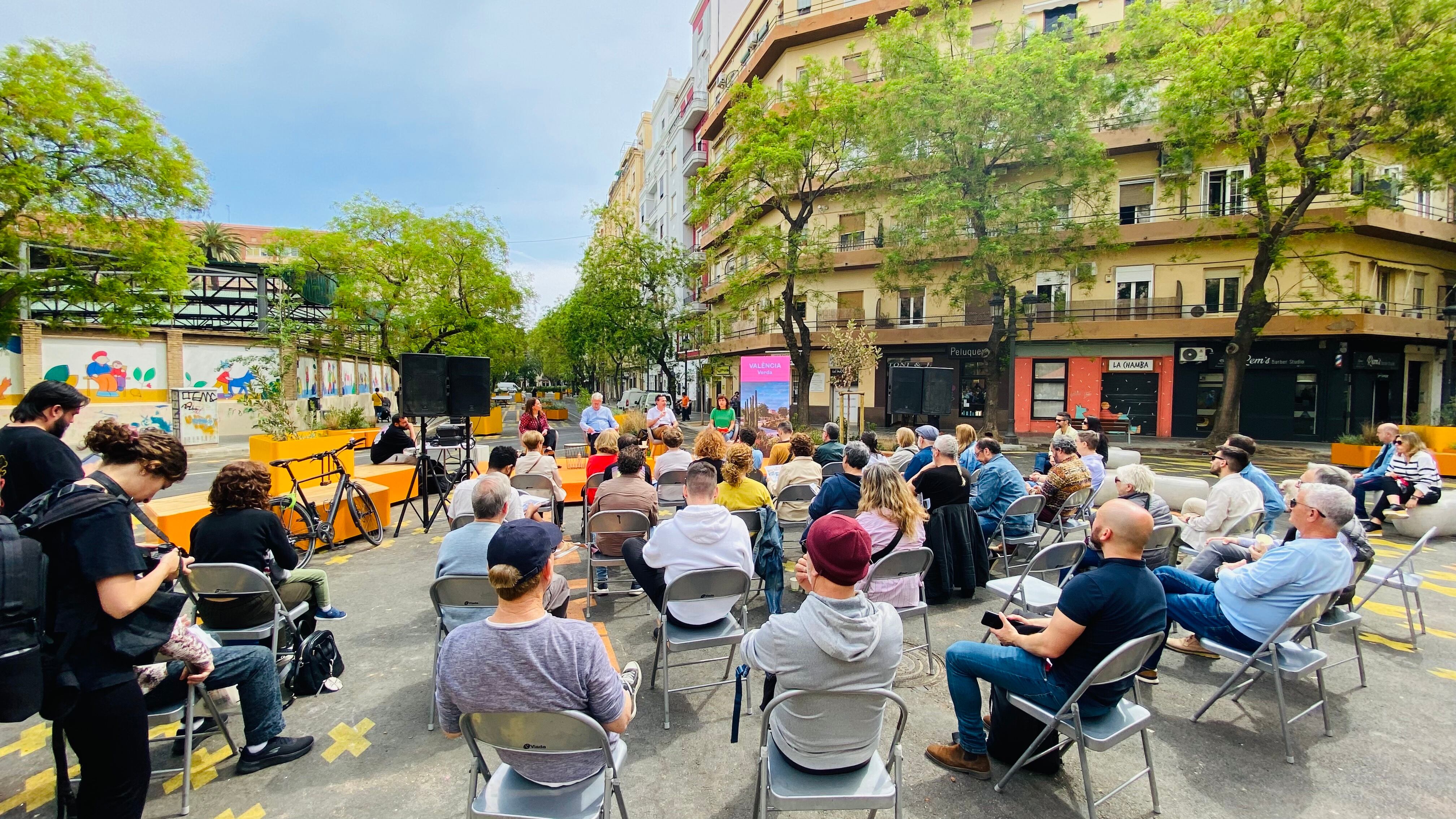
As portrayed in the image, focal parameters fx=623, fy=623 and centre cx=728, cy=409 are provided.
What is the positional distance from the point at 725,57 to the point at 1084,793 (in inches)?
1570

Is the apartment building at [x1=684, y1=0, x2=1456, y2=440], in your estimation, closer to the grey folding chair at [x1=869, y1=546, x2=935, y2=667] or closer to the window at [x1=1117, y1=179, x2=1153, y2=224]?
the window at [x1=1117, y1=179, x2=1153, y2=224]

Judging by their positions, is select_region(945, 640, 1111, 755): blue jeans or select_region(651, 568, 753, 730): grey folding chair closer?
select_region(945, 640, 1111, 755): blue jeans

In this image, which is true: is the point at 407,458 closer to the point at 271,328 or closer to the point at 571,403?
the point at 271,328

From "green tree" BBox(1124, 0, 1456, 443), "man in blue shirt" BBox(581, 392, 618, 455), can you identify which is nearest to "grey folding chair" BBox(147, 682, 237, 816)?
"man in blue shirt" BBox(581, 392, 618, 455)

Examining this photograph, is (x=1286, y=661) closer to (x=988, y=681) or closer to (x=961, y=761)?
(x=988, y=681)

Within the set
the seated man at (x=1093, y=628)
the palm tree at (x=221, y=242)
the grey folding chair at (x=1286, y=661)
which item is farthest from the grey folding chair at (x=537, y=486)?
the palm tree at (x=221, y=242)

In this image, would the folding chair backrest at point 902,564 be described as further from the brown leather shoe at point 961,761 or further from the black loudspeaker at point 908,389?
the black loudspeaker at point 908,389

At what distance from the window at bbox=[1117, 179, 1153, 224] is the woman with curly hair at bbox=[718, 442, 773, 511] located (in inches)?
938

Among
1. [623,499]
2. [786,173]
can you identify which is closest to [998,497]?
[623,499]

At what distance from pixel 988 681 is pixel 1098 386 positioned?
81.3 ft

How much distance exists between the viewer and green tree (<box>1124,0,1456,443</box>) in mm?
13812

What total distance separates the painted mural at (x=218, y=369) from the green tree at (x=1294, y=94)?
92.6ft

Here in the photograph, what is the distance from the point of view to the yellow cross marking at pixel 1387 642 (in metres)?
4.58

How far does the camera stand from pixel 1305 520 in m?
3.46
